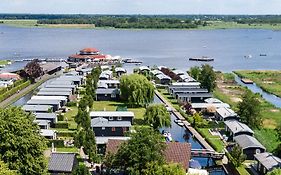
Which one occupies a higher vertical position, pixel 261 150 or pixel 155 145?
pixel 155 145

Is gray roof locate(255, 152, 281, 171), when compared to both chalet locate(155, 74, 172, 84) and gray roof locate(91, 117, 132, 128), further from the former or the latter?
chalet locate(155, 74, 172, 84)

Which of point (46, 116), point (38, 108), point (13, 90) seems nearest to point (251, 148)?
point (46, 116)

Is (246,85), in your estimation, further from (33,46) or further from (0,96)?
(33,46)

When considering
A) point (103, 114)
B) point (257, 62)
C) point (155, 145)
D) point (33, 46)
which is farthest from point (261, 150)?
point (33, 46)

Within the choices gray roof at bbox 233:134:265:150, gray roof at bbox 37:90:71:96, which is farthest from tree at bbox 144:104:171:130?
gray roof at bbox 37:90:71:96

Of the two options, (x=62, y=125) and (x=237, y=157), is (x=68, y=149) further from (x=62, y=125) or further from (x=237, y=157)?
(x=237, y=157)

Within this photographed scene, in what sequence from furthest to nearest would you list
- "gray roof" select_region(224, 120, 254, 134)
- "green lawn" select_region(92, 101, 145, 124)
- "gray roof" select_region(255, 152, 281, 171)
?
"green lawn" select_region(92, 101, 145, 124), "gray roof" select_region(224, 120, 254, 134), "gray roof" select_region(255, 152, 281, 171)
